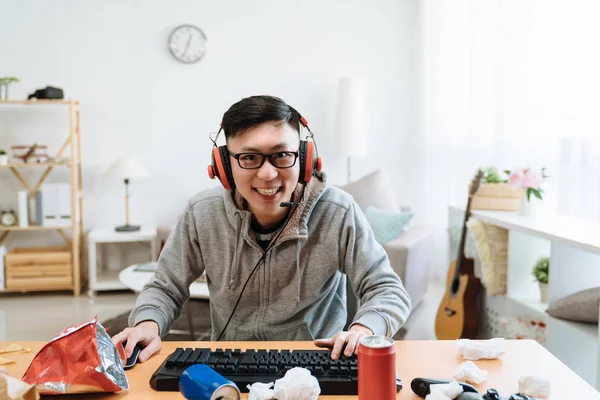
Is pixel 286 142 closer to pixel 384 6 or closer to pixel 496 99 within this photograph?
pixel 496 99

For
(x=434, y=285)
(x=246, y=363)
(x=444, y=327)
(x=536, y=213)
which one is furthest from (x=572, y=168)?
(x=246, y=363)

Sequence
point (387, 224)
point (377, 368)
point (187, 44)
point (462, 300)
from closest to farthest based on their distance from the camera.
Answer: point (377, 368) < point (462, 300) < point (387, 224) < point (187, 44)

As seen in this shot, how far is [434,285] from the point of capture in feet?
14.9

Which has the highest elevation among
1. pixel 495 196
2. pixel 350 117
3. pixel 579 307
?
pixel 350 117

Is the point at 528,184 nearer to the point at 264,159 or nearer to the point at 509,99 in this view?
the point at 509,99

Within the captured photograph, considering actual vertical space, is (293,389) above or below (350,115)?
below

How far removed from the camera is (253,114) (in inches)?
53.4

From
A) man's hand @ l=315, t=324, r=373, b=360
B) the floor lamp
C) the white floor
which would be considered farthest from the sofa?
man's hand @ l=315, t=324, r=373, b=360

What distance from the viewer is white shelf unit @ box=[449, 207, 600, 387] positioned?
2.14m

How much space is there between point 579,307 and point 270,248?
1340 millimetres

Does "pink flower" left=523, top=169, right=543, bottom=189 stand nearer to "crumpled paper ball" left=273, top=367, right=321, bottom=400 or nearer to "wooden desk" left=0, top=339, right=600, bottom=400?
"wooden desk" left=0, top=339, right=600, bottom=400

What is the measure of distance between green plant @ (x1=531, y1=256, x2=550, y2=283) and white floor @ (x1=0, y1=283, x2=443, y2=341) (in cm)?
83

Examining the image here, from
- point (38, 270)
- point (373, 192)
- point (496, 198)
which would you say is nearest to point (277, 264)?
point (496, 198)

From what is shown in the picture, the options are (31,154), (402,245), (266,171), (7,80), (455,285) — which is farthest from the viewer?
(31,154)
